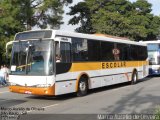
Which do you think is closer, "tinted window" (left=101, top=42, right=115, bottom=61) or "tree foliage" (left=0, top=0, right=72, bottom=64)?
"tinted window" (left=101, top=42, right=115, bottom=61)

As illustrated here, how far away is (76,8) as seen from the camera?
48156 mm

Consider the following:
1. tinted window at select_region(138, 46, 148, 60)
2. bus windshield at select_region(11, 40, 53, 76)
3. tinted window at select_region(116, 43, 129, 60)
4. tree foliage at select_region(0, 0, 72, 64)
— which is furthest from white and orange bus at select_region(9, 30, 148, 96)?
tree foliage at select_region(0, 0, 72, 64)

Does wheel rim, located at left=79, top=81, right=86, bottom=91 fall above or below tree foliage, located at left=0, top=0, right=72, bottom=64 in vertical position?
below

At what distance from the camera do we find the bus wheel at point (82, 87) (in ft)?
56.9

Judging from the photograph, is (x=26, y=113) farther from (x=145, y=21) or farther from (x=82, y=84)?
(x=145, y=21)

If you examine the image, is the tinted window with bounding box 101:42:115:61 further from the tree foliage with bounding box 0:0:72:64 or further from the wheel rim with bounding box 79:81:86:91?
the tree foliage with bounding box 0:0:72:64

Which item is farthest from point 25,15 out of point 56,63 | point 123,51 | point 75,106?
point 75,106

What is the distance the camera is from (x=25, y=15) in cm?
3319

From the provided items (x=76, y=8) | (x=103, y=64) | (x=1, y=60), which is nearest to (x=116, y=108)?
(x=103, y=64)

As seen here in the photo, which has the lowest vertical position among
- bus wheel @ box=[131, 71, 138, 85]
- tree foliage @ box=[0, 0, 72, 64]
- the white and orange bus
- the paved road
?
the paved road

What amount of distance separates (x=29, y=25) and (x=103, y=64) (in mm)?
16494

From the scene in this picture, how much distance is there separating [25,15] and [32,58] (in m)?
18.3

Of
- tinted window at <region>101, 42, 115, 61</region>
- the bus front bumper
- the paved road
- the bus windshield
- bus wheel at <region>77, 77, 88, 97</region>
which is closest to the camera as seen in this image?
the paved road

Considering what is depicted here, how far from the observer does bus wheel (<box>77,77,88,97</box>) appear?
17.3 m
